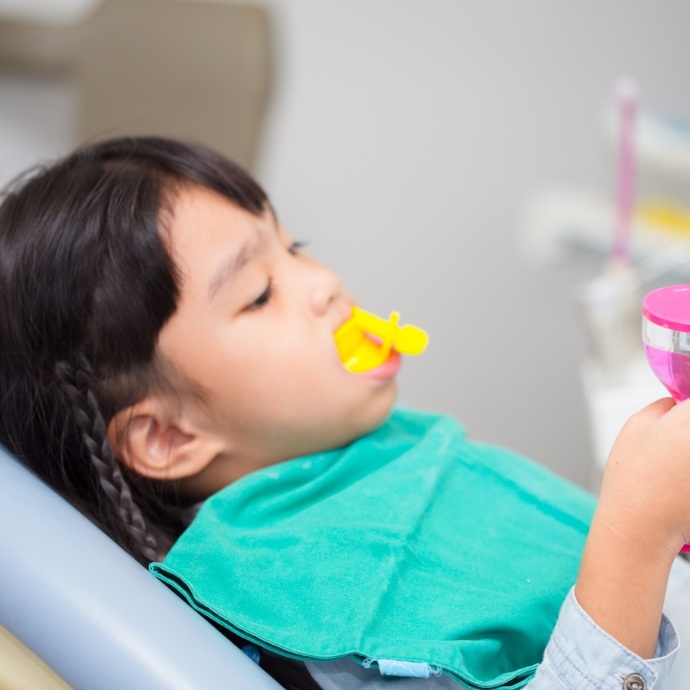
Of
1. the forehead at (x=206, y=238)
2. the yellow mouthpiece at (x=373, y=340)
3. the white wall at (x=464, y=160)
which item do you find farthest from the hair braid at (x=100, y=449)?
the white wall at (x=464, y=160)

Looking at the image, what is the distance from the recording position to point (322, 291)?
87 centimetres

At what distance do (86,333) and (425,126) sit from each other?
1.19 meters

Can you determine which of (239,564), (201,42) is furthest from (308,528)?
(201,42)

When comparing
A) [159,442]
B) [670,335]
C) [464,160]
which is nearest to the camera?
[670,335]

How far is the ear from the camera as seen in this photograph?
81 cm

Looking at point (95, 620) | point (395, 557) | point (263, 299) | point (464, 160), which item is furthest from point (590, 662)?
point (464, 160)

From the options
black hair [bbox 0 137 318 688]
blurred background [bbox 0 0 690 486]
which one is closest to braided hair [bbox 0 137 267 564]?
black hair [bbox 0 137 318 688]

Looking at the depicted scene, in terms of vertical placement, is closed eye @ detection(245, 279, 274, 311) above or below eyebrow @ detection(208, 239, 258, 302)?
below

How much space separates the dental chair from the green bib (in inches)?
2.9

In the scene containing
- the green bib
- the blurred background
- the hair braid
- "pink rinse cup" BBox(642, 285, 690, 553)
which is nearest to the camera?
"pink rinse cup" BBox(642, 285, 690, 553)

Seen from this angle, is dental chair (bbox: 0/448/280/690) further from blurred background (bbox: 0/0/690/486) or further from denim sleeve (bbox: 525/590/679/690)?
blurred background (bbox: 0/0/690/486)

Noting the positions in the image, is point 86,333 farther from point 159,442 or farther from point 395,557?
point 395,557

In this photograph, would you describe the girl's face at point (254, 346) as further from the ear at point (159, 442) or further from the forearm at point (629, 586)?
the forearm at point (629, 586)

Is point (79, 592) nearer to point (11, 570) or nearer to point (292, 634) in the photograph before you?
point (11, 570)
